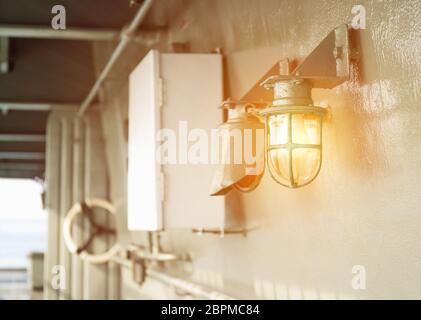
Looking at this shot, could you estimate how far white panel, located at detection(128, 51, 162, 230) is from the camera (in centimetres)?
315

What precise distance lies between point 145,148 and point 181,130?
336mm

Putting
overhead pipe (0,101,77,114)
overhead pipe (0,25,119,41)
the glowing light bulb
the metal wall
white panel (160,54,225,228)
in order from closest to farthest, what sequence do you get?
the metal wall < the glowing light bulb < white panel (160,54,225,228) < overhead pipe (0,25,119,41) < overhead pipe (0,101,77,114)

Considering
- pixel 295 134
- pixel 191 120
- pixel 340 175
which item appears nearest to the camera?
pixel 295 134

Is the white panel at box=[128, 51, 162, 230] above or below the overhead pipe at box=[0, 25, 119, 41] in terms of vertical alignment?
below

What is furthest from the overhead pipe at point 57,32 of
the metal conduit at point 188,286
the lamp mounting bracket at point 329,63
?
the lamp mounting bracket at point 329,63

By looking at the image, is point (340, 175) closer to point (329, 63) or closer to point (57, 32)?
point (329, 63)

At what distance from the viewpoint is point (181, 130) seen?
3.13 meters

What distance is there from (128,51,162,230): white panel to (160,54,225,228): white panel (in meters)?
0.04

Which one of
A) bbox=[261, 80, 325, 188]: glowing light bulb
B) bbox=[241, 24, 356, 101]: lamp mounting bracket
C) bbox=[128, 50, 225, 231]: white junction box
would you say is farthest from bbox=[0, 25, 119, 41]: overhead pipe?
bbox=[261, 80, 325, 188]: glowing light bulb

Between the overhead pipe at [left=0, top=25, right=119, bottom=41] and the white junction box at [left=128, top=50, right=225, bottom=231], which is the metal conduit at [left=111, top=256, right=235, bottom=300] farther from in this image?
the overhead pipe at [left=0, top=25, right=119, bottom=41]

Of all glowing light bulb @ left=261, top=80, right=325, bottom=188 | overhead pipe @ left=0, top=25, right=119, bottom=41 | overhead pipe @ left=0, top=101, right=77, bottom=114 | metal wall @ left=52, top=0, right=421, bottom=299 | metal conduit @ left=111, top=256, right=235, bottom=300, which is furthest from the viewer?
overhead pipe @ left=0, top=101, right=77, bottom=114

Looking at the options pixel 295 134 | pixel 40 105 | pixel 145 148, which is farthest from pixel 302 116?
pixel 40 105

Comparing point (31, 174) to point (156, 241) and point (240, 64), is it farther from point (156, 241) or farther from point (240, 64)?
point (240, 64)
